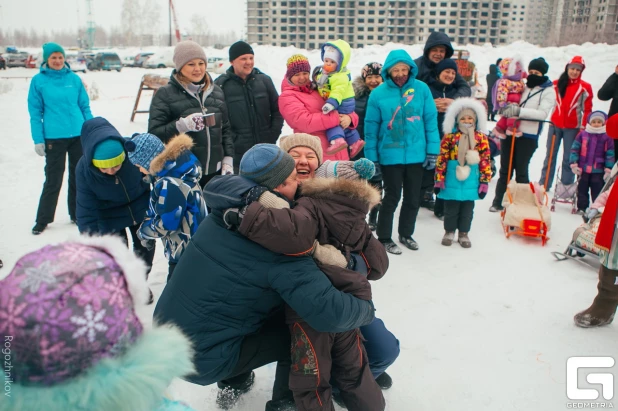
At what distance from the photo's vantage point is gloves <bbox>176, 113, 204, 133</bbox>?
→ 12.2 feet

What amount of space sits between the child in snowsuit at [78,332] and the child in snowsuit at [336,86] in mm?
3366

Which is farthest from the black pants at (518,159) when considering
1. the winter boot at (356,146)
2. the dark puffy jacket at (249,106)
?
the dark puffy jacket at (249,106)

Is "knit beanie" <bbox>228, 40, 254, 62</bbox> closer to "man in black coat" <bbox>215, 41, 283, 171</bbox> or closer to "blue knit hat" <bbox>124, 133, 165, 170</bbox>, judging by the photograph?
"man in black coat" <bbox>215, 41, 283, 171</bbox>

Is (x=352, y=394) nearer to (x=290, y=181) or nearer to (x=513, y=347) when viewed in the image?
(x=290, y=181)

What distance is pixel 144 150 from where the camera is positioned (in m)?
3.12

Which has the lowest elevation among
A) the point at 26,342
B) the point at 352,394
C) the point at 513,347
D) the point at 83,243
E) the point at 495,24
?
the point at 513,347

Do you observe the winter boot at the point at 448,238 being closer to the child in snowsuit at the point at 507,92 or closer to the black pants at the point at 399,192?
the black pants at the point at 399,192

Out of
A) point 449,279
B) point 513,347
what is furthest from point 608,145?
point 513,347

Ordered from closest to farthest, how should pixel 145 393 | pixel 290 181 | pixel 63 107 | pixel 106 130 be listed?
pixel 145 393, pixel 290 181, pixel 106 130, pixel 63 107

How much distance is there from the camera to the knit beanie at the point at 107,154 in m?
3.26

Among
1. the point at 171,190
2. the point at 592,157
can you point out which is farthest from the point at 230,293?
the point at 592,157

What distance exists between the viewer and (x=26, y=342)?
97 cm

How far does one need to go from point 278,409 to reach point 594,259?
348cm

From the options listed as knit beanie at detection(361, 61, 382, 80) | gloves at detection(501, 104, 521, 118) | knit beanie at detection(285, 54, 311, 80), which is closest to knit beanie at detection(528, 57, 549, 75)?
gloves at detection(501, 104, 521, 118)
